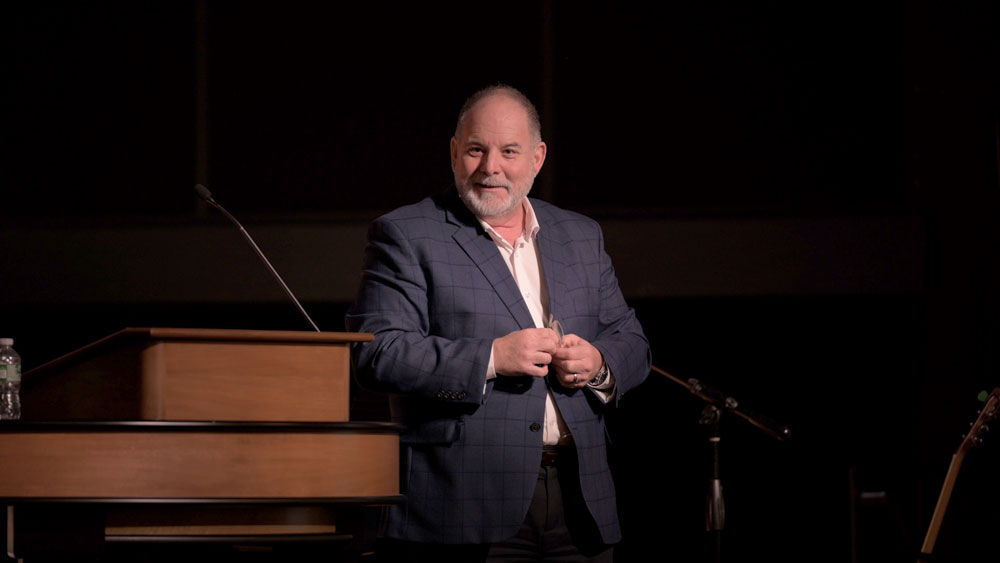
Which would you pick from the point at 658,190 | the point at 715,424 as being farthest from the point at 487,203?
the point at 658,190

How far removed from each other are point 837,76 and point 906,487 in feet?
4.91

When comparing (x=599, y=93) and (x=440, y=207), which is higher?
(x=599, y=93)

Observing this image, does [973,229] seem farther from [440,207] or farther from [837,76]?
[440,207]

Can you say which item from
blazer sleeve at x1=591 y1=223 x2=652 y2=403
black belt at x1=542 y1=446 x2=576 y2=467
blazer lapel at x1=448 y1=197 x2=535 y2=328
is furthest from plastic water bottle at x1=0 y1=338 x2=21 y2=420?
blazer sleeve at x1=591 y1=223 x2=652 y2=403

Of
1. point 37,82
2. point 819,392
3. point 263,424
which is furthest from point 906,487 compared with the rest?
point 37,82

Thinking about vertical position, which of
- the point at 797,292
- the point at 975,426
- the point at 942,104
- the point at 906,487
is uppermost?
the point at 942,104

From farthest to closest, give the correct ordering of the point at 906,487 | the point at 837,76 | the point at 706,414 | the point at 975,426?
the point at 837,76 < the point at 906,487 < the point at 975,426 < the point at 706,414

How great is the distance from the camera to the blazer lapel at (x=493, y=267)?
7.06ft

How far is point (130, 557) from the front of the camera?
1.89 m

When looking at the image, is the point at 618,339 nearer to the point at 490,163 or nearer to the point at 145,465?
the point at 490,163

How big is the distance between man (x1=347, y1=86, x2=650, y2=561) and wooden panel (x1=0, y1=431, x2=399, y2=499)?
0.26 meters

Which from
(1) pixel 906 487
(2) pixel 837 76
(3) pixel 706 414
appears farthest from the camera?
(2) pixel 837 76

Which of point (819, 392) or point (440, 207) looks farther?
point (819, 392)

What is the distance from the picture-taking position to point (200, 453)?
187cm
